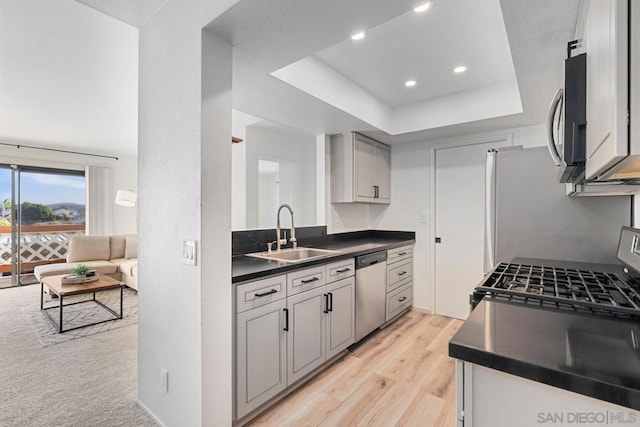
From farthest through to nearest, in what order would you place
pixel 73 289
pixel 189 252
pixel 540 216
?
pixel 73 289 → pixel 540 216 → pixel 189 252

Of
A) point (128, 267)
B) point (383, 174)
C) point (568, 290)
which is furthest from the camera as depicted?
point (128, 267)

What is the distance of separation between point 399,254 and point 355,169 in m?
1.09

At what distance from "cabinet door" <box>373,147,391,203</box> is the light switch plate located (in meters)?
2.62

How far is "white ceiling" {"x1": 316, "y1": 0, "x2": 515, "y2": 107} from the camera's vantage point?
186 centimetres

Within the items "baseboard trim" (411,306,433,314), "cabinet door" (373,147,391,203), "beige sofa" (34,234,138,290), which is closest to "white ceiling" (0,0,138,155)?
"beige sofa" (34,234,138,290)

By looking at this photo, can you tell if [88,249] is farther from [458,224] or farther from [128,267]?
[458,224]

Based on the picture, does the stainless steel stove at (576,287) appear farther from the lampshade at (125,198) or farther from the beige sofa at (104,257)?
the lampshade at (125,198)

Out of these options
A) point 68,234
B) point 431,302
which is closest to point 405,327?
point 431,302

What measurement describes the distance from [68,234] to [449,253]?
6.84 metres

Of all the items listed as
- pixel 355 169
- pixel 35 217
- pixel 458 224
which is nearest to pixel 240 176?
pixel 355 169

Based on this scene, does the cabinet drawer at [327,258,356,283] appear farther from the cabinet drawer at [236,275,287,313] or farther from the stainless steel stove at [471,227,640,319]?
the stainless steel stove at [471,227,640,319]

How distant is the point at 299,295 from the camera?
2.09m

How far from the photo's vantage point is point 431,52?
2.26m

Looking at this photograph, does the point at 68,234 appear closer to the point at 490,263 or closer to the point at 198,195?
the point at 198,195
